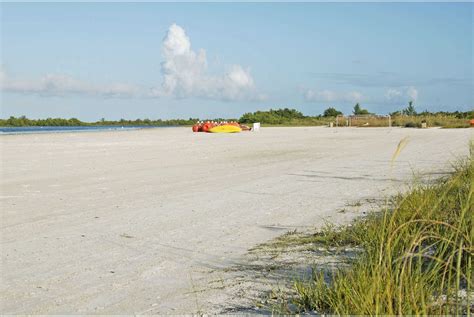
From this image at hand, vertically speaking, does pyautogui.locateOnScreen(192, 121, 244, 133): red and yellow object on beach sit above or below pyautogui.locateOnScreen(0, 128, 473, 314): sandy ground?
above

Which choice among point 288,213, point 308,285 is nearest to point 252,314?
point 308,285

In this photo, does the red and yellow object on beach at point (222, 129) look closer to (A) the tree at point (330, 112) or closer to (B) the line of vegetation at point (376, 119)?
(B) the line of vegetation at point (376, 119)

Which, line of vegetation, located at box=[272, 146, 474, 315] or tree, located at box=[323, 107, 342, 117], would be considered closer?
line of vegetation, located at box=[272, 146, 474, 315]

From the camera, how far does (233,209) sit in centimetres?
759

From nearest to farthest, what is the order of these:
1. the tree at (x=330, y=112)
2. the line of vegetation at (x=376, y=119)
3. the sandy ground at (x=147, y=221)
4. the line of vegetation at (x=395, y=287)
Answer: the line of vegetation at (x=395, y=287) → the sandy ground at (x=147, y=221) → the line of vegetation at (x=376, y=119) → the tree at (x=330, y=112)

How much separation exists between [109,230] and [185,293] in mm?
2460

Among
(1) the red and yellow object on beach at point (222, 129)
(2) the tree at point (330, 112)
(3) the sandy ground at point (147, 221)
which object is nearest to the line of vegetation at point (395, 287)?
(3) the sandy ground at point (147, 221)

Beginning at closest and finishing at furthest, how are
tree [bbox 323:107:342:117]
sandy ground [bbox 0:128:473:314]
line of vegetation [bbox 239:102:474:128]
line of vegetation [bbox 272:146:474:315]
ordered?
line of vegetation [bbox 272:146:474:315] < sandy ground [bbox 0:128:473:314] < line of vegetation [bbox 239:102:474:128] < tree [bbox 323:107:342:117]

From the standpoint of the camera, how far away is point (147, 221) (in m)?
6.80

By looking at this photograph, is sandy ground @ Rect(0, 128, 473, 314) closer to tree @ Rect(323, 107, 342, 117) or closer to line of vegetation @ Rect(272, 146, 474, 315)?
line of vegetation @ Rect(272, 146, 474, 315)

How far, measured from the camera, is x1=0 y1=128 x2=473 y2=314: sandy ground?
4156mm

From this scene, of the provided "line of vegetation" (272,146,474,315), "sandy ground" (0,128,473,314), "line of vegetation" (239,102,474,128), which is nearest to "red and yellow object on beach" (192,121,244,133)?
"line of vegetation" (239,102,474,128)

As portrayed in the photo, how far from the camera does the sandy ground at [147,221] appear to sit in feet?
13.6

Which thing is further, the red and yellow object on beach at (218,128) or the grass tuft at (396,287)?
the red and yellow object on beach at (218,128)
